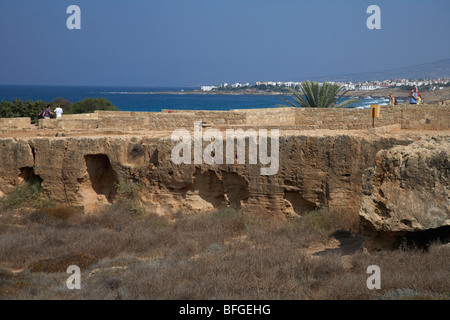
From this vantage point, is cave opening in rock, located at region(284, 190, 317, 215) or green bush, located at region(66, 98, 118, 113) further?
green bush, located at region(66, 98, 118, 113)

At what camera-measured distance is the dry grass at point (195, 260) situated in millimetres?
6535

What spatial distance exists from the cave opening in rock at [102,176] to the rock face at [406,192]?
6.54 meters

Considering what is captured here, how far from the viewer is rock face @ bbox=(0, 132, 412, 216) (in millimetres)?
10297

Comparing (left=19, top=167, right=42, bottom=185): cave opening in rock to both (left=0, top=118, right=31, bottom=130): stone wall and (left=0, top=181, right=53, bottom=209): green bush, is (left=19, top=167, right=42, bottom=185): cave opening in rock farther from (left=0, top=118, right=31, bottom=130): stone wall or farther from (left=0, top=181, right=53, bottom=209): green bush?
(left=0, top=118, right=31, bottom=130): stone wall

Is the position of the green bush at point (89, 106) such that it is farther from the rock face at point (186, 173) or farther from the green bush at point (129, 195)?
the green bush at point (129, 195)

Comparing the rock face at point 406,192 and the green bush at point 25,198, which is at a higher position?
the rock face at point 406,192

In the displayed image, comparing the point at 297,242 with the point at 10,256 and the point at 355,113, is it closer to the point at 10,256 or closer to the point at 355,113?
the point at 10,256

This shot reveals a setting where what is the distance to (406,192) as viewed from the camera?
7480 millimetres

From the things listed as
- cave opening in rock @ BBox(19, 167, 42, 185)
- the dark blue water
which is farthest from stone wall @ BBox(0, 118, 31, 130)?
the dark blue water

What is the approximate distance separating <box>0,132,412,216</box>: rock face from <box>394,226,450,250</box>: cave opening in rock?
7.17 ft

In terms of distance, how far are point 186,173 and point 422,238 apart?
5.19m

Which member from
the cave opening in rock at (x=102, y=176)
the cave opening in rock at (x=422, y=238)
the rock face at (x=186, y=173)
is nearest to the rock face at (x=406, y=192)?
the cave opening in rock at (x=422, y=238)

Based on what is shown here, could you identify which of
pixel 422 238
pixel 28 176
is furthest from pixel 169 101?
pixel 422 238

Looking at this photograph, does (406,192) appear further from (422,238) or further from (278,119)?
(278,119)
